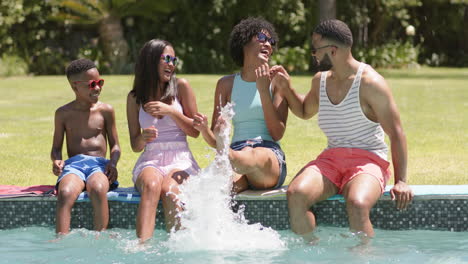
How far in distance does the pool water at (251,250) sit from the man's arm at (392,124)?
1.19ft

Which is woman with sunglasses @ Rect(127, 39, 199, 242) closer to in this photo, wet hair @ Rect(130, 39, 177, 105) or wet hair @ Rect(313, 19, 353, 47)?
wet hair @ Rect(130, 39, 177, 105)

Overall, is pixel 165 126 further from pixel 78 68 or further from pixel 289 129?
pixel 289 129

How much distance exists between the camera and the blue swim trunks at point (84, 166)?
5602mm

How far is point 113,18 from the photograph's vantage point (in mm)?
21625

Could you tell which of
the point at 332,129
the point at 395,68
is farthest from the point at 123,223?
the point at 395,68

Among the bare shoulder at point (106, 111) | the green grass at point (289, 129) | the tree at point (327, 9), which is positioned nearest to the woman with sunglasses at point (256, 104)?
the green grass at point (289, 129)

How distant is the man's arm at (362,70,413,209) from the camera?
16.7 feet

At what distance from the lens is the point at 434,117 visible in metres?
12.0

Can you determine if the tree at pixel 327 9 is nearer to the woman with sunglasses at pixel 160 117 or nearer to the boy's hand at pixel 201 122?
the woman with sunglasses at pixel 160 117

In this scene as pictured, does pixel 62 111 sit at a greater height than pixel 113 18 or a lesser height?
lesser

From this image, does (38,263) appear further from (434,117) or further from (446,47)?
(446,47)

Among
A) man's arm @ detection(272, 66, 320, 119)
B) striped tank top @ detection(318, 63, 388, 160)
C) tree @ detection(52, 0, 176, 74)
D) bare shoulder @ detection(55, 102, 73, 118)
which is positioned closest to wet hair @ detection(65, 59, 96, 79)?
bare shoulder @ detection(55, 102, 73, 118)

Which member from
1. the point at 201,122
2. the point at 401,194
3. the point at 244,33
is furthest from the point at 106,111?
the point at 401,194

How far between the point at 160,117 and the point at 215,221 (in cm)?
96
